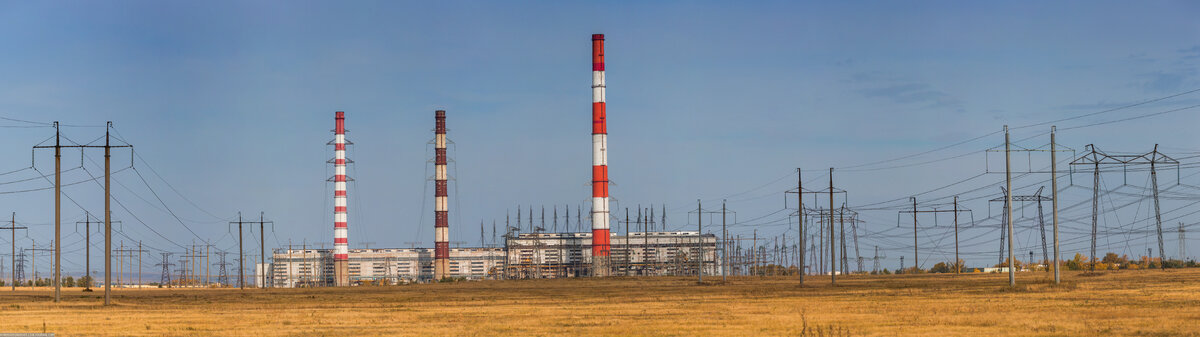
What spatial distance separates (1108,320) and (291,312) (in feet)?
96.7

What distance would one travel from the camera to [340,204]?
153750mm

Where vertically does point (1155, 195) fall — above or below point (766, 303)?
above

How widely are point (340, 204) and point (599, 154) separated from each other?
42634 mm

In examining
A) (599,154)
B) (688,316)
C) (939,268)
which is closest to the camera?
(688,316)

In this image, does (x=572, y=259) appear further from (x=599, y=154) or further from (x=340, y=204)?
(x=599, y=154)

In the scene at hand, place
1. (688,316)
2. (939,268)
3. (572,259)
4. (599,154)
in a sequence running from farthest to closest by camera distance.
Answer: (572,259), (939,268), (599,154), (688,316)

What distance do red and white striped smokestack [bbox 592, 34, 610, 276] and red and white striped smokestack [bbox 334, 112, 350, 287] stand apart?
128ft

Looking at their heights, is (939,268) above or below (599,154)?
below

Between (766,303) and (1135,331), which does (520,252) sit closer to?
(766,303)

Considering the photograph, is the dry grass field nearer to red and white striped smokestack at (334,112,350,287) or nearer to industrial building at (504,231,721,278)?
red and white striped smokestack at (334,112,350,287)

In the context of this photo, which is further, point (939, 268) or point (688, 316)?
point (939, 268)

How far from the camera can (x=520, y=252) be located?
187 m

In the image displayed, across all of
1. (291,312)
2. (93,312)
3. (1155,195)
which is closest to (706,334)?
(291,312)

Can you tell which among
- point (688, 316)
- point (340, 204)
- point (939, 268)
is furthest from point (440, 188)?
point (688, 316)
